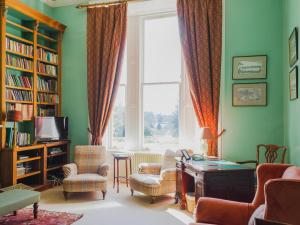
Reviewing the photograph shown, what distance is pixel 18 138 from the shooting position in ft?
15.6

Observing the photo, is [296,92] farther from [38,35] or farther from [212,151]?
[38,35]

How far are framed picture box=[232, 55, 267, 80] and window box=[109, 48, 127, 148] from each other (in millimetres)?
2222

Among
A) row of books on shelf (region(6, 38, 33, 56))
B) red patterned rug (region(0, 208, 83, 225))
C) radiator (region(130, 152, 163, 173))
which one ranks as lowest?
red patterned rug (region(0, 208, 83, 225))

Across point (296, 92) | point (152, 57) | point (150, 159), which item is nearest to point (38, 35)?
point (152, 57)

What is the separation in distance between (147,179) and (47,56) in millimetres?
3209

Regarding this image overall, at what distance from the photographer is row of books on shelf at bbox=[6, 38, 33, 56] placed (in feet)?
15.2

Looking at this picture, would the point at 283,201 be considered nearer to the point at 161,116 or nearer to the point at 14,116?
the point at 161,116

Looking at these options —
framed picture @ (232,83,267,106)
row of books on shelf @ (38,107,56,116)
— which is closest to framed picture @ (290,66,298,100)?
framed picture @ (232,83,267,106)

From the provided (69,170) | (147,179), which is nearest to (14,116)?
(69,170)

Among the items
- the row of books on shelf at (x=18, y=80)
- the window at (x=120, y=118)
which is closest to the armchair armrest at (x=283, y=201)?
the window at (x=120, y=118)

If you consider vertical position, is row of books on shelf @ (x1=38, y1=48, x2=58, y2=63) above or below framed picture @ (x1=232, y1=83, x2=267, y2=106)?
above

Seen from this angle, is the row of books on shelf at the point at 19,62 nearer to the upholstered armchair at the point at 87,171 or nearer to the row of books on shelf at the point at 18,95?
the row of books on shelf at the point at 18,95

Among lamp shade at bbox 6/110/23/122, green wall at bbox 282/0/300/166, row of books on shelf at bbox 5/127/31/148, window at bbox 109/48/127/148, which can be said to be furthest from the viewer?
window at bbox 109/48/127/148

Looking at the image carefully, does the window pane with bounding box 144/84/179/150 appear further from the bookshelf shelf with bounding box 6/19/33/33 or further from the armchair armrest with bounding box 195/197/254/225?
the armchair armrest with bounding box 195/197/254/225
